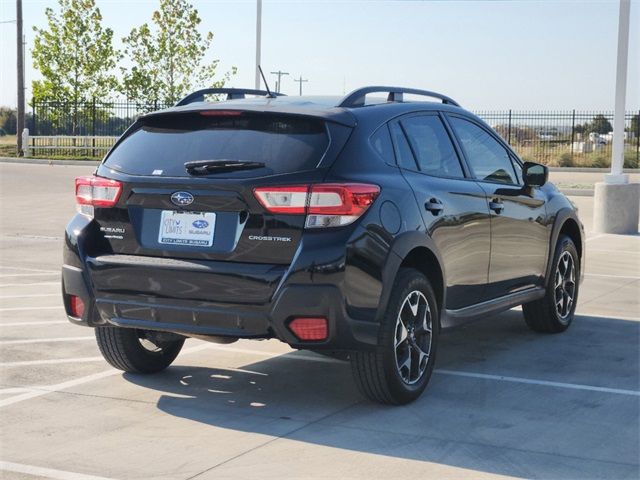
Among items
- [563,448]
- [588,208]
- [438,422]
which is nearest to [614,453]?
[563,448]

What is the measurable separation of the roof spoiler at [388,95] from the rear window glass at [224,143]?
470 millimetres

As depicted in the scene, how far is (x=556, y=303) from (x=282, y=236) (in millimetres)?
3613

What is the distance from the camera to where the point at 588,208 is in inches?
839

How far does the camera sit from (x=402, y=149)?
6.57m

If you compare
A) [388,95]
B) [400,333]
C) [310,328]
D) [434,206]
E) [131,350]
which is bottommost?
[131,350]

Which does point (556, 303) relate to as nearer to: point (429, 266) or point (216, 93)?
point (429, 266)

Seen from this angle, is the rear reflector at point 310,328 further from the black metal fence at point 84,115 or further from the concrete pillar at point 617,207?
the black metal fence at point 84,115

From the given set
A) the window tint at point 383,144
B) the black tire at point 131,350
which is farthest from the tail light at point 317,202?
the black tire at point 131,350

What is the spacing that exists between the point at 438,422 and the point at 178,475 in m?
1.60

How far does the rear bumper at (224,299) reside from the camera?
5672mm

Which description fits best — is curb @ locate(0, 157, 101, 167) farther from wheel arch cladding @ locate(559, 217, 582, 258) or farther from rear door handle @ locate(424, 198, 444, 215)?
rear door handle @ locate(424, 198, 444, 215)

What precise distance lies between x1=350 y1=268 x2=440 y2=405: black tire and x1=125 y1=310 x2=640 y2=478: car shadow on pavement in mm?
112

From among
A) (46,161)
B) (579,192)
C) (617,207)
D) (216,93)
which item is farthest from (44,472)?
(46,161)

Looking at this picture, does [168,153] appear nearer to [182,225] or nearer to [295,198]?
[182,225]
